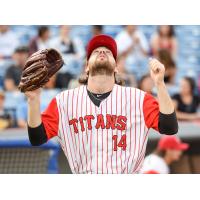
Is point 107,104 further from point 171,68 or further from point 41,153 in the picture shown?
point 171,68

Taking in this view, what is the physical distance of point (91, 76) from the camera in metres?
2.93

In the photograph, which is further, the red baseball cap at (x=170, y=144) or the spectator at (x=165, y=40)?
the spectator at (x=165, y=40)

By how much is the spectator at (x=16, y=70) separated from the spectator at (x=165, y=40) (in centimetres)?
139

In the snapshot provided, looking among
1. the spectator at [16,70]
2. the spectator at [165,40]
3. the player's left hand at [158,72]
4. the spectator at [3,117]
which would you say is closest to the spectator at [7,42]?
the spectator at [16,70]

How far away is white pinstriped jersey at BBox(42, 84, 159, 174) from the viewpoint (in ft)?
9.59

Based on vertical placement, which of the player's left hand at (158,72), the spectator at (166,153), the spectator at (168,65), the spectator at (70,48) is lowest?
the spectator at (166,153)

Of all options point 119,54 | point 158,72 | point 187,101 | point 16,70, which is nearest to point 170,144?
point 187,101

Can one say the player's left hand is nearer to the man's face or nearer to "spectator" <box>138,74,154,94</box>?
the man's face

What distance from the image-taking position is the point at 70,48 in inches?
268

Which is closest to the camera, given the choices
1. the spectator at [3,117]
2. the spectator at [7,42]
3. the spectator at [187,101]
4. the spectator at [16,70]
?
the spectator at [3,117]

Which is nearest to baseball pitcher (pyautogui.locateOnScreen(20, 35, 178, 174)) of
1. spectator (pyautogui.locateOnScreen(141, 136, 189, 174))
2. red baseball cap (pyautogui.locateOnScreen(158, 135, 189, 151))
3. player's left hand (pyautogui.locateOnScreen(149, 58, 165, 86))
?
player's left hand (pyautogui.locateOnScreen(149, 58, 165, 86))

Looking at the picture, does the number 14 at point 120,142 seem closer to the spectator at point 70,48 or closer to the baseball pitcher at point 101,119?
the baseball pitcher at point 101,119

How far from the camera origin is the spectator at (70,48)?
22.2ft

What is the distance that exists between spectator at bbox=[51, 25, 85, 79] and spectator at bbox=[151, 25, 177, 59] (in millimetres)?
789
